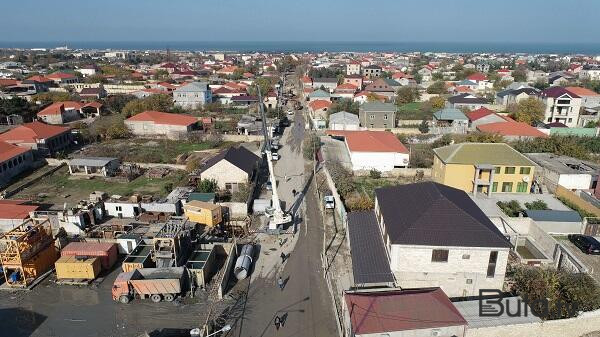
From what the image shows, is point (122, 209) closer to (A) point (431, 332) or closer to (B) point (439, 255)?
(B) point (439, 255)

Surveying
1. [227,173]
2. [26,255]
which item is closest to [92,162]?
[227,173]

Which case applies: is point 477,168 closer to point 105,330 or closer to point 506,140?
point 506,140

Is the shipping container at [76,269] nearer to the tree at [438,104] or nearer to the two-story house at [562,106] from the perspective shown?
the tree at [438,104]

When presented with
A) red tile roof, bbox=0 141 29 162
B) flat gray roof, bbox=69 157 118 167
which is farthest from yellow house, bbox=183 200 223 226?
red tile roof, bbox=0 141 29 162

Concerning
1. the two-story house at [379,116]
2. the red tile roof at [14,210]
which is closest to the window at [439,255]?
the red tile roof at [14,210]

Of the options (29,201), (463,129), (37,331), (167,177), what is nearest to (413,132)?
(463,129)
